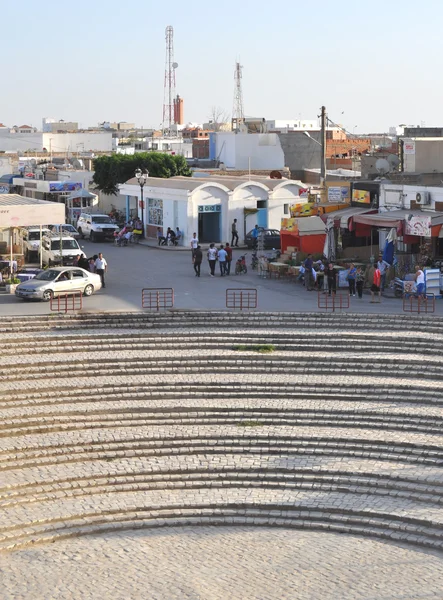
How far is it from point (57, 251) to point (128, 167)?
2310cm

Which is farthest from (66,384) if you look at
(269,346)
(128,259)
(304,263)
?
(128,259)

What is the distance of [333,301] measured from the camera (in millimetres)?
28578

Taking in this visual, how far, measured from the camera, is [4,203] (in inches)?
1372

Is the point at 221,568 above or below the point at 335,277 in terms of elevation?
below

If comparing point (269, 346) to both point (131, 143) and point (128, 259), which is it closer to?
point (128, 259)

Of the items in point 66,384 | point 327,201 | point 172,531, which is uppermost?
point 327,201

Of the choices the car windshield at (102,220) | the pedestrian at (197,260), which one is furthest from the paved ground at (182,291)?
the car windshield at (102,220)

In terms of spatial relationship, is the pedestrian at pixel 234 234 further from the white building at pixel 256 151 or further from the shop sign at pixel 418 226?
the white building at pixel 256 151

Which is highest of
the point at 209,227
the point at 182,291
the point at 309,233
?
the point at 309,233

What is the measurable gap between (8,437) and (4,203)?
1463cm

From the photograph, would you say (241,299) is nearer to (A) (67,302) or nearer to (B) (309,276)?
(B) (309,276)

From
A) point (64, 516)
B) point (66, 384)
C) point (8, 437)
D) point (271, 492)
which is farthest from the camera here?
point (66, 384)

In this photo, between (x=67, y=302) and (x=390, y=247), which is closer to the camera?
(x=67, y=302)

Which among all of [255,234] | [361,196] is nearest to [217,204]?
[255,234]
